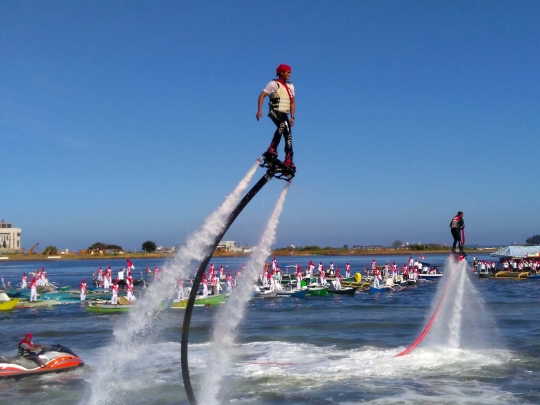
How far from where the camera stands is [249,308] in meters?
40.0

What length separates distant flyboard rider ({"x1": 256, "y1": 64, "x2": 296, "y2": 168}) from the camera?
754 centimetres

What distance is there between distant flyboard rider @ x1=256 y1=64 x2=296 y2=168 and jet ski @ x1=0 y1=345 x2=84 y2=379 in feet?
47.4

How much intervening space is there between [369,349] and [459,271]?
6.95 m

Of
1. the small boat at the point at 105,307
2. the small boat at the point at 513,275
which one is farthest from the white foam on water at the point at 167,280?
the small boat at the point at 513,275

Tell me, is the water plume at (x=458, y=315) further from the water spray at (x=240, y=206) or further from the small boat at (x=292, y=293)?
the small boat at (x=292, y=293)

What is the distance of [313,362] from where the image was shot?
2081 cm

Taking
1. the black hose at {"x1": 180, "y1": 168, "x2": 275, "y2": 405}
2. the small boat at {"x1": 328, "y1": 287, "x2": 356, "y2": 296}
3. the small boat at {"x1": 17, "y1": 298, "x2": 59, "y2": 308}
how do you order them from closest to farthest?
the black hose at {"x1": 180, "y1": 168, "x2": 275, "y2": 405}, the small boat at {"x1": 17, "y1": 298, "x2": 59, "y2": 308}, the small boat at {"x1": 328, "y1": 287, "x2": 356, "y2": 296}

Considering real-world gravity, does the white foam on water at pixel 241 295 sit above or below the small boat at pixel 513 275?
Result: above

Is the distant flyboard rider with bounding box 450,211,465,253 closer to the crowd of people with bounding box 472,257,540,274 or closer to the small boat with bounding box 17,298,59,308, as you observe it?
the small boat with bounding box 17,298,59,308

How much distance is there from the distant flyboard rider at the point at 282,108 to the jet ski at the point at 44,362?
1444cm

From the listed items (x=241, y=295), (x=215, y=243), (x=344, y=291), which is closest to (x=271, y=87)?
(x=215, y=243)

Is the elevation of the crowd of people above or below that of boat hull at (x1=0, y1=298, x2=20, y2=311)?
above

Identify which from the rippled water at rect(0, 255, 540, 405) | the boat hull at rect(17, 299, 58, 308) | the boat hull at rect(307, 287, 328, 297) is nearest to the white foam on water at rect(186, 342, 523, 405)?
the rippled water at rect(0, 255, 540, 405)

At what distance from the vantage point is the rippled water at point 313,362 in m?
16.1
